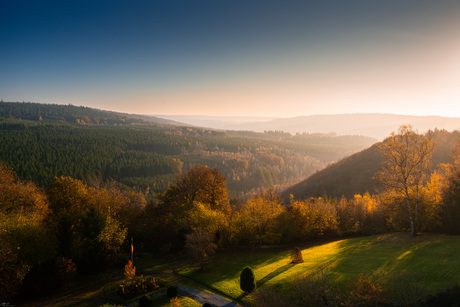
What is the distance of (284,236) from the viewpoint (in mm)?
53188

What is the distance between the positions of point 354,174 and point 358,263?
89.4 m

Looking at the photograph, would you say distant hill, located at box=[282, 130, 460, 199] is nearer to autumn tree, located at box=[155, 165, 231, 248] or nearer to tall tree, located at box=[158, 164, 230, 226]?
tall tree, located at box=[158, 164, 230, 226]

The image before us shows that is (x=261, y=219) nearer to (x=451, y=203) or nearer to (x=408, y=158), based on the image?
(x=408, y=158)

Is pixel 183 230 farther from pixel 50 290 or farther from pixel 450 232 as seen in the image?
pixel 450 232

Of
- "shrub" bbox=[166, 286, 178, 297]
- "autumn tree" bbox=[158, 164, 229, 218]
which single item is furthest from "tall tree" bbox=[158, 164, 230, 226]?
"shrub" bbox=[166, 286, 178, 297]

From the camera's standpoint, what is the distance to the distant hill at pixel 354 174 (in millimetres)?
101000

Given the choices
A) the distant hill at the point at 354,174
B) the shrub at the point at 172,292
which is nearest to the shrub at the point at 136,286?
the shrub at the point at 172,292

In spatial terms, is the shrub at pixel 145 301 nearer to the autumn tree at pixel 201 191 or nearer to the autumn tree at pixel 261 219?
the autumn tree at pixel 261 219

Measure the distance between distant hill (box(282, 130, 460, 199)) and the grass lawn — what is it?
6050cm

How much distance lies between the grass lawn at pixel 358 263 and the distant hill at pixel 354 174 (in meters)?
60.5

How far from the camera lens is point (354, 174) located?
112 m

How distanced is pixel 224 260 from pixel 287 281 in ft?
58.3

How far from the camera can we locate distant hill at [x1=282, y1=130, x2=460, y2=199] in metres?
101

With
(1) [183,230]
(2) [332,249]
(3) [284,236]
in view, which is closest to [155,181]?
(1) [183,230]
